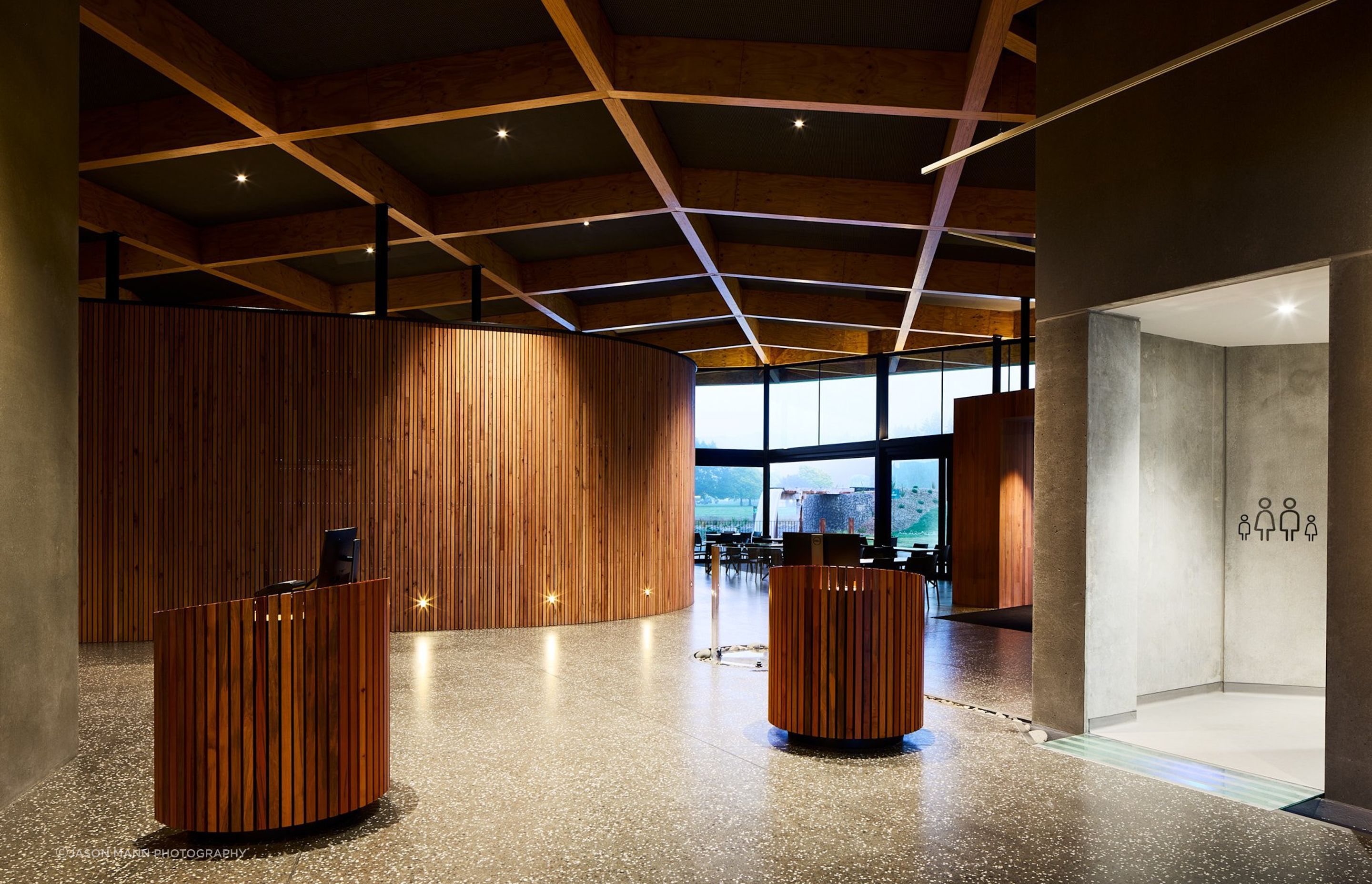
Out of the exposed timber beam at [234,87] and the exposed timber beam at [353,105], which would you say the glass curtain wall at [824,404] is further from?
the exposed timber beam at [353,105]

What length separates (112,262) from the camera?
917 centimetres

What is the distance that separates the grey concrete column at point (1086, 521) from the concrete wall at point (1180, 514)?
26.0 inches

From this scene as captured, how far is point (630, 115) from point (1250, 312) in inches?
177

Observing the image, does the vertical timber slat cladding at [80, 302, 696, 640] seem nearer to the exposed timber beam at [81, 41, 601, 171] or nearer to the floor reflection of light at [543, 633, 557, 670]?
the floor reflection of light at [543, 633, 557, 670]

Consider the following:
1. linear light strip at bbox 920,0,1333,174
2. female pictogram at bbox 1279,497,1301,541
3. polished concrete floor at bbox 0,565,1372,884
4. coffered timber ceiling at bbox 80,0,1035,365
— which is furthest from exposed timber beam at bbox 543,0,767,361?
female pictogram at bbox 1279,497,1301,541

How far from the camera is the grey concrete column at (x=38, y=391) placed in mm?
4148

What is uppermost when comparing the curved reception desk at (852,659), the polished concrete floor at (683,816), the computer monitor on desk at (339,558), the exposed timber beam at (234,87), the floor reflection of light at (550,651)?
the exposed timber beam at (234,87)

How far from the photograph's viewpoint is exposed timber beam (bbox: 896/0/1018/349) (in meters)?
5.21

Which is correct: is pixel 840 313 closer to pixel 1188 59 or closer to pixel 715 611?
pixel 715 611

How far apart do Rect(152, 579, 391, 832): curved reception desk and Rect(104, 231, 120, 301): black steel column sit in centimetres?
706

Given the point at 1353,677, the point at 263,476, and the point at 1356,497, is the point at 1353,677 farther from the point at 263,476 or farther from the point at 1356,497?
the point at 263,476

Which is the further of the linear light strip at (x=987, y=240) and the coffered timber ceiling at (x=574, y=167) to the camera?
the linear light strip at (x=987, y=240)

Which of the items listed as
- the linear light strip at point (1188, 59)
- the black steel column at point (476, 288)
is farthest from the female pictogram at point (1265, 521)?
the black steel column at point (476, 288)

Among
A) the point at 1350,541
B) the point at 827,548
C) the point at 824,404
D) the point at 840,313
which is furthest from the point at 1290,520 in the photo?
the point at 824,404
